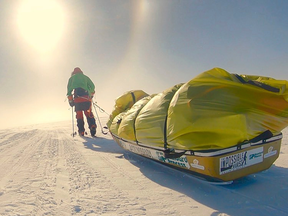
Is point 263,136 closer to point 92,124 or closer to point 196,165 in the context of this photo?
point 196,165

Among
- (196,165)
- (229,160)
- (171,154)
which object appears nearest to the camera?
(229,160)

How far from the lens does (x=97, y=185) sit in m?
2.19

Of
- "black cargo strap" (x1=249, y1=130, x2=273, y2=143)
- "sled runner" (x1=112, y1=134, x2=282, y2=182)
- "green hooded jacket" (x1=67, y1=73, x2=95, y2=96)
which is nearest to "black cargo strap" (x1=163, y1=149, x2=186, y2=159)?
"sled runner" (x1=112, y1=134, x2=282, y2=182)

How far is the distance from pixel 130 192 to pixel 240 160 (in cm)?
116

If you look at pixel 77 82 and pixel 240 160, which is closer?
pixel 240 160

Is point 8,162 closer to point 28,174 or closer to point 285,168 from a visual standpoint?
point 28,174

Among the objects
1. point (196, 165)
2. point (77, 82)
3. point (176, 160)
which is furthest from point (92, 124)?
point (196, 165)

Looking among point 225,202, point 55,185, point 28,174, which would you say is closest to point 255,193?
point 225,202

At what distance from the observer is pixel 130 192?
2014mm

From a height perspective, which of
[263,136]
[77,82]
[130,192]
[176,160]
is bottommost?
[130,192]

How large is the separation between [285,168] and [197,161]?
1508 millimetres

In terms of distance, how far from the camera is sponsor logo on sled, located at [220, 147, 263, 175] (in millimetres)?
1873

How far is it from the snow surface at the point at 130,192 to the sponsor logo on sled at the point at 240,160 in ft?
0.80

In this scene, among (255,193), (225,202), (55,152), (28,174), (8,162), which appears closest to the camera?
(225,202)
